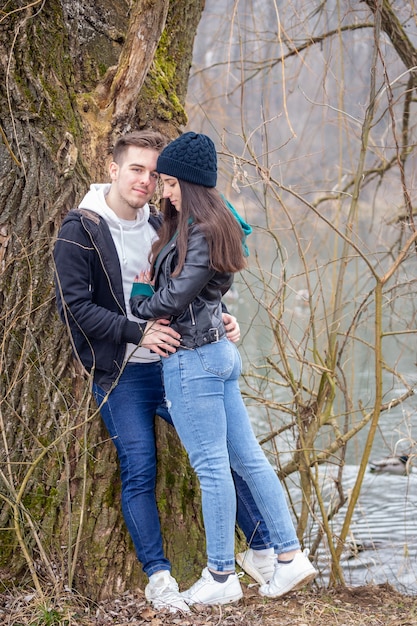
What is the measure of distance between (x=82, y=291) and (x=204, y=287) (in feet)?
1.54

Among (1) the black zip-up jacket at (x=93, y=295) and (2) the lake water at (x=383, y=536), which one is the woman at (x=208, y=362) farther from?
(2) the lake water at (x=383, y=536)

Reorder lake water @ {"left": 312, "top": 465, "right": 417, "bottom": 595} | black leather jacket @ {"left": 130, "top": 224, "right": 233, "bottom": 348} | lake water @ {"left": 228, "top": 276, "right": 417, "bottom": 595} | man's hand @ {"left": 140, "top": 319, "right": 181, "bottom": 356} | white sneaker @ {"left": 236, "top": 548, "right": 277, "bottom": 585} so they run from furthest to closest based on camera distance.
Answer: lake water @ {"left": 312, "top": 465, "right": 417, "bottom": 595} < lake water @ {"left": 228, "top": 276, "right": 417, "bottom": 595} < white sneaker @ {"left": 236, "top": 548, "right": 277, "bottom": 585} < man's hand @ {"left": 140, "top": 319, "right": 181, "bottom": 356} < black leather jacket @ {"left": 130, "top": 224, "right": 233, "bottom": 348}

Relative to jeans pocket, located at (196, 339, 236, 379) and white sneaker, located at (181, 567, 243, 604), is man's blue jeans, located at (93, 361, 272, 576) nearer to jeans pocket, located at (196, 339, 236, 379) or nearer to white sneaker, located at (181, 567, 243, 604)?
white sneaker, located at (181, 567, 243, 604)

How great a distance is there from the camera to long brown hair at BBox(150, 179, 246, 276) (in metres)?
2.90

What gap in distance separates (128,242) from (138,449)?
32.8 inches

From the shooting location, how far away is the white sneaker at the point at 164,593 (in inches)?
125

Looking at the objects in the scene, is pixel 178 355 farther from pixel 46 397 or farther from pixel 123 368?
pixel 46 397

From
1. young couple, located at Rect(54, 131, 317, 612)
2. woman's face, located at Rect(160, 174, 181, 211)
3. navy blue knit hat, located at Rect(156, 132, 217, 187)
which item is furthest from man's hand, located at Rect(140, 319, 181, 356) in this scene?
navy blue knit hat, located at Rect(156, 132, 217, 187)

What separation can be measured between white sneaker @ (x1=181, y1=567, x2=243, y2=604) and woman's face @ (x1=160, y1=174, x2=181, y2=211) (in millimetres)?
1456

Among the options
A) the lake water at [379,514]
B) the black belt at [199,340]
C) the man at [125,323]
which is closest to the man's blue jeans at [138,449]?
the man at [125,323]

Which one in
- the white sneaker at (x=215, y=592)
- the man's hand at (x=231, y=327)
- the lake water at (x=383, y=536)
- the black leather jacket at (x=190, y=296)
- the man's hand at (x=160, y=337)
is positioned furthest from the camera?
the lake water at (x=383, y=536)

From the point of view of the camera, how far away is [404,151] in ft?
17.6

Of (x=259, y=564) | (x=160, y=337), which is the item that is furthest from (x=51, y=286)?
(x=259, y=564)

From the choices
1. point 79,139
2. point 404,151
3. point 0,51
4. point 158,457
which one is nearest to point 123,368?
point 158,457
